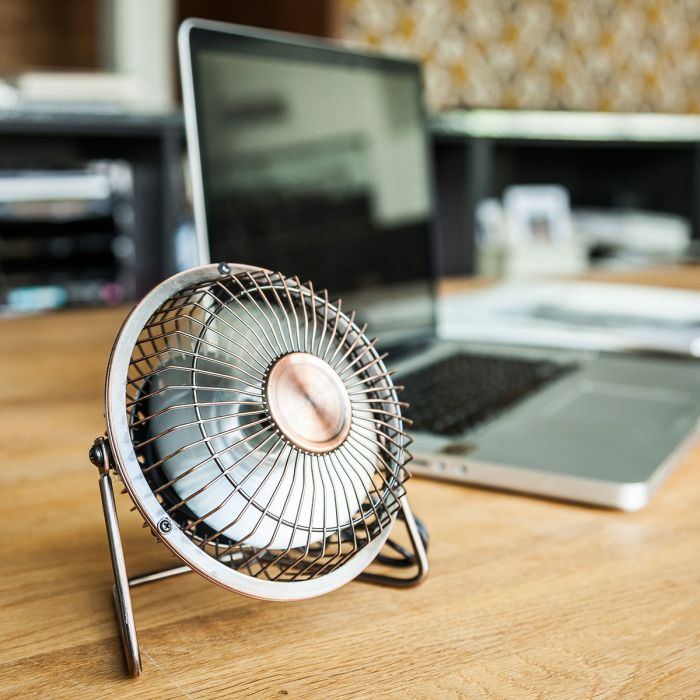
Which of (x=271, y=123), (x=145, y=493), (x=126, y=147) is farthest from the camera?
(x=126, y=147)

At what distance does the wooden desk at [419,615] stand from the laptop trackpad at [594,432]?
0.11ft

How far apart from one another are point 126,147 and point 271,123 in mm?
1042

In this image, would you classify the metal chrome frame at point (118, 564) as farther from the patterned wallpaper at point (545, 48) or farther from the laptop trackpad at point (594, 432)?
the patterned wallpaper at point (545, 48)

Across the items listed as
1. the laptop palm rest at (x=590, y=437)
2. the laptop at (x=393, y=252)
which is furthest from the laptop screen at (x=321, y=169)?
the laptop palm rest at (x=590, y=437)

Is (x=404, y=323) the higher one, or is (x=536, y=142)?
(x=536, y=142)

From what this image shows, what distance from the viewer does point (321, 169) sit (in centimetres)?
95

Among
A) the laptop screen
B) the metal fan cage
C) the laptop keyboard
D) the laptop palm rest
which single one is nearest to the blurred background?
the laptop screen

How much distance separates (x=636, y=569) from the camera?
53 cm

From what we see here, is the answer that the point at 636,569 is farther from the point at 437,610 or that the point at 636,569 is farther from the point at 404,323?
the point at 404,323

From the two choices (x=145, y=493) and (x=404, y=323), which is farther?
(x=404, y=323)

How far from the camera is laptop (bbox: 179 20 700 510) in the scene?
0.67 m

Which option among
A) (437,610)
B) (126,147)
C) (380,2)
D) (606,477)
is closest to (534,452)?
(606,477)

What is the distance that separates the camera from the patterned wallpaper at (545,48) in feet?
7.68

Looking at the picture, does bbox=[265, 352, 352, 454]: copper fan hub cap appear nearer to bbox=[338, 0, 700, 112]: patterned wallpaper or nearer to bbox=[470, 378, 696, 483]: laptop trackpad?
bbox=[470, 378, 696, 483]: laptop trackpad
